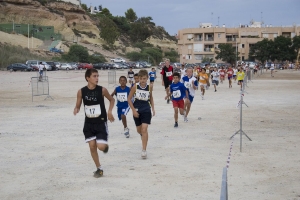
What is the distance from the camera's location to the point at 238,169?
28.2ft

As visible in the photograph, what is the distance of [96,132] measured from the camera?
8.20 meters

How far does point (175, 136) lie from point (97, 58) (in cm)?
8300

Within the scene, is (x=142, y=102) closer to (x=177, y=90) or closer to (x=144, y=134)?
(x=144, y=134)

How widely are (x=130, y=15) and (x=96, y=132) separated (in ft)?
554

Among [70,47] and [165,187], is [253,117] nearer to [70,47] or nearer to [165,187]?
[165,187]

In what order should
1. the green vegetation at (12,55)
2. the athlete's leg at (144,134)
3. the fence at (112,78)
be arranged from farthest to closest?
the green vegetation at (12,55) < the fence at (112,78) < the athlete's leg at (144,134)

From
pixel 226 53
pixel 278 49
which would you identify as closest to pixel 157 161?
pixel 226 53

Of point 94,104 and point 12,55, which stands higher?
point 12,55

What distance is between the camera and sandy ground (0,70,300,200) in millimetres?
7258

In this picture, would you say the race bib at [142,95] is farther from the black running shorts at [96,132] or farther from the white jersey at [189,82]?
the white jersey at [189,82]

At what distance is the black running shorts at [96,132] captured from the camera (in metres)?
8.15

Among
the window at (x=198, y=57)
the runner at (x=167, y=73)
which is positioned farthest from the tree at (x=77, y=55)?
the runner at (x=167, y=73)

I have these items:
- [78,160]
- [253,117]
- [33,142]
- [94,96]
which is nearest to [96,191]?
[94,96]

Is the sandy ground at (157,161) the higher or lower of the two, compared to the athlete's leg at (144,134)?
lower
